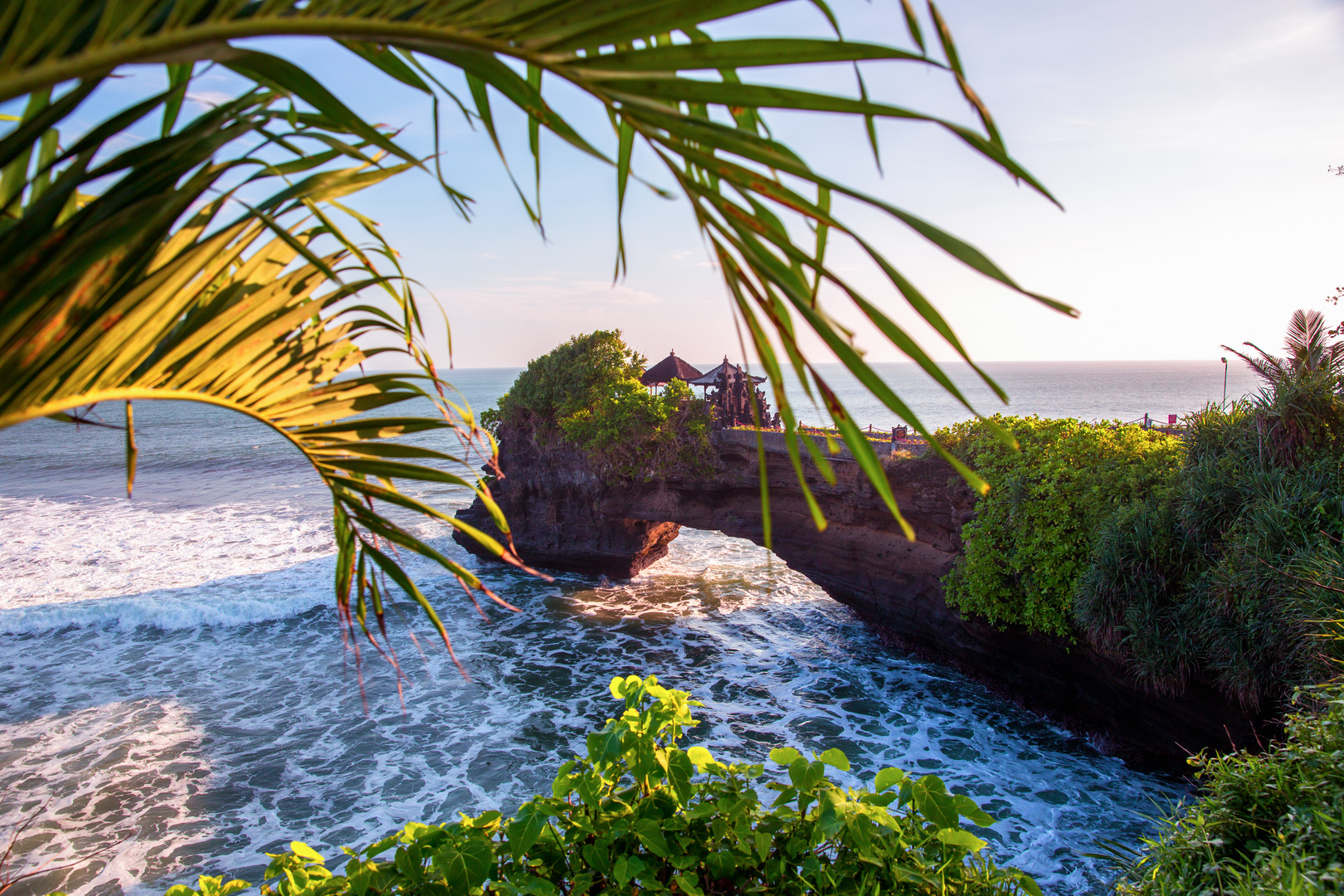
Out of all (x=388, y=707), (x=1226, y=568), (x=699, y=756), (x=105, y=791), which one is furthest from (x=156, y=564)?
(x=1226, y=568)

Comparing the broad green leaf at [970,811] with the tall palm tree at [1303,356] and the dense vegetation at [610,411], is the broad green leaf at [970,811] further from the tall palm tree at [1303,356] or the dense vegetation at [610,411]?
the dense vegetation at [610,411]

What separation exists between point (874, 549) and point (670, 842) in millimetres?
11689

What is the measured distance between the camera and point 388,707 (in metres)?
11.6

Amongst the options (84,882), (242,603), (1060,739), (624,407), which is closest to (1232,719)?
(1060,739)

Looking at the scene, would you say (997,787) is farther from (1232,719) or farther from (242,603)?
(242,603)

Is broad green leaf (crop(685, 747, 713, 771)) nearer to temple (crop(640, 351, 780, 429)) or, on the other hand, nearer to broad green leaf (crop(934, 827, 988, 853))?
broad green leaf (crop(934, 827, 988, 853))

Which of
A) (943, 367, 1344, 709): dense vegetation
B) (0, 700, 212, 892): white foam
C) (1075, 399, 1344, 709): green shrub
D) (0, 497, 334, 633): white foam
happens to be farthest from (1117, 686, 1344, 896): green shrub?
(0, 497, 334, 633): white foam

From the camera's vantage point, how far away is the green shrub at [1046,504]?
938cm

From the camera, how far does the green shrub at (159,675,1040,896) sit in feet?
6.86

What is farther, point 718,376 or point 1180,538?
point 718,376

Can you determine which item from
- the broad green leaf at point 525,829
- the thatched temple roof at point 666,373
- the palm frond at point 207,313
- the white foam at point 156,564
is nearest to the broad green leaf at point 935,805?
the broad green leaf at point 525,829

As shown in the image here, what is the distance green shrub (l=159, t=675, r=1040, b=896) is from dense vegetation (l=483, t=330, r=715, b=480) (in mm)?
13078

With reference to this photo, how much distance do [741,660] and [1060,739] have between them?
5.56 meters

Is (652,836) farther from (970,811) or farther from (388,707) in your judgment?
(388,707)
